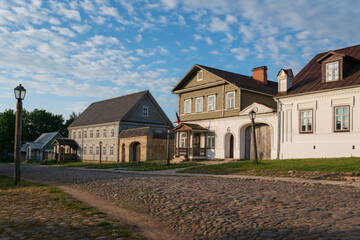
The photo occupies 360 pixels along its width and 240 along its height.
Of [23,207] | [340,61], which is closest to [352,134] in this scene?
[340,61]

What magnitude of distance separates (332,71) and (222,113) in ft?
32.8

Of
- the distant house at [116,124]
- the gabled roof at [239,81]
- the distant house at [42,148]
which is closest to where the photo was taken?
the gabled roof at [239,81]

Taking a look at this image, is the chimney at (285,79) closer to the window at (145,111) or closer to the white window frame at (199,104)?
the white window frame at (199,104)

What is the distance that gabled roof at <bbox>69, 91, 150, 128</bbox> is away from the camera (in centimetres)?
4678

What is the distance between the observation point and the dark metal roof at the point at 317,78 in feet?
69.2

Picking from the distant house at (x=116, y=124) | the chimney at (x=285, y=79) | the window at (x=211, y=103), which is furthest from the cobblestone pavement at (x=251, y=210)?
the distant house at (x=116, y=124)

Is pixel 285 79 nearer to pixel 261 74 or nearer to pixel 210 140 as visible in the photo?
pixel 261 74

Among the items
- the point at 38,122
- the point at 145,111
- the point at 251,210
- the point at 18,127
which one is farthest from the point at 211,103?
the point at 38,122

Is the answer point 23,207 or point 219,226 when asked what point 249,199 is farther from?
point 23,207

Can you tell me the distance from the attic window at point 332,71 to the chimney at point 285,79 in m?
2.69

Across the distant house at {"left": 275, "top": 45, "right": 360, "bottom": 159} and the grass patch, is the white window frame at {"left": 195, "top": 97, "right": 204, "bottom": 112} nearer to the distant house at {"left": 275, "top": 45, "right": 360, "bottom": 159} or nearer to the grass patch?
the distant house at {"left": 275, "top": 45, "right": 360, "bottom": 159}

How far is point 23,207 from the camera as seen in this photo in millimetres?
8477

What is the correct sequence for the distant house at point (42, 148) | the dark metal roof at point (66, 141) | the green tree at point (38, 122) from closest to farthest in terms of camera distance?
the dark metal roof at point (66, 141)
the distant house at point (42, 148)
the green tree at point (38, 122)

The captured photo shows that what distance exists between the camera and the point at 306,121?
22.7 metres
